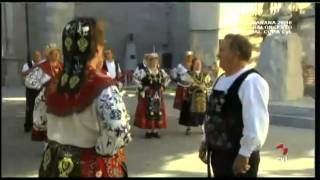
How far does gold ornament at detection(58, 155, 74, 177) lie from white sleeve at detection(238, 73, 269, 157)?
1.08m

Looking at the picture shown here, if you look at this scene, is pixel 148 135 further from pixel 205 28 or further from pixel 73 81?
pixel 205 28

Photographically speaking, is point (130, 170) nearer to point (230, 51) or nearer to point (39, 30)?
point (230, 51)

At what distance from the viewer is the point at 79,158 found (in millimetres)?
3672

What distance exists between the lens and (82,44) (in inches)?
140

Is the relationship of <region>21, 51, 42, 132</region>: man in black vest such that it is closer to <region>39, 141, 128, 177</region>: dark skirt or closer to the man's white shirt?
<region>39, 141, 128, 177</region>: dark skirt

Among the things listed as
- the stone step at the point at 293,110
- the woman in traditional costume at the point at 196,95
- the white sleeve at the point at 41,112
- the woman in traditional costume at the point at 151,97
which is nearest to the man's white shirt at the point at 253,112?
the white sleeve at the point at 41,112

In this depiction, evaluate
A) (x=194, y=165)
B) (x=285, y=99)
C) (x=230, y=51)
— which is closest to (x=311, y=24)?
(x=285, y=99)

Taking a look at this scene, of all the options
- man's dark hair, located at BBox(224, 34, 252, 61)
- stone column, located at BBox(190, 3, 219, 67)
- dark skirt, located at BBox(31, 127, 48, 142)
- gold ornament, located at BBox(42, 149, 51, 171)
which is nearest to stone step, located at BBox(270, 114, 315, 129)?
stone column, located at BBox(190, 3, 219, 67)

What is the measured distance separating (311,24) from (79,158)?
11193 mm

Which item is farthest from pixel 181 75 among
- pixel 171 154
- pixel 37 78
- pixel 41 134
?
pixel 41 134

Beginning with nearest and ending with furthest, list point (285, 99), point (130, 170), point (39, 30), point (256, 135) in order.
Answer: point (256, 135) → point (130, 170) → point (285, 99) → point (39, 30)

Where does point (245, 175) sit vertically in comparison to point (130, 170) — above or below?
above

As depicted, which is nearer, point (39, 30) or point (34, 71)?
point (34, 71)

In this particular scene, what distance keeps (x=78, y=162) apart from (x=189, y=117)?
6527 millimetres
